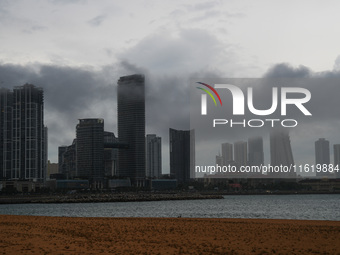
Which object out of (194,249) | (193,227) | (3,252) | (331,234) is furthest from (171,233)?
(3,252)

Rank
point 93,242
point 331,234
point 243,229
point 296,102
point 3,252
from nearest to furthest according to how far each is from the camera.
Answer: point 3,252, point 93,242, point 331,234, point 243,229, point 296,102

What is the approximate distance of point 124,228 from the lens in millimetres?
39875

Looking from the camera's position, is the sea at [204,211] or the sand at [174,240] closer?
the sand at [174,240]

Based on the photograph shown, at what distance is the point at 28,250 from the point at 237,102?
1558 inches

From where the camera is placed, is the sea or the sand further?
the sea

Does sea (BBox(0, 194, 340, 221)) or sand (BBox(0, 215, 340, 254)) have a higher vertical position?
sand (BBox(0, 215, 340, 254))

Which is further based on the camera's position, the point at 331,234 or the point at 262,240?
the point at 331,234

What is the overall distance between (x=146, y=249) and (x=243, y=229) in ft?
43.2

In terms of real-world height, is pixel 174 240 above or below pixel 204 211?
above

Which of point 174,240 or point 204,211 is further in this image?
point 204,211

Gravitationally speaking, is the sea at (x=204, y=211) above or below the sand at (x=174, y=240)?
below

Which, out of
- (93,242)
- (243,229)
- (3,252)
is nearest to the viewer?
(3,252)

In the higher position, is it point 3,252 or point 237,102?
point 237,102

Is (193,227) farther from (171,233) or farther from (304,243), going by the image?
(304,243)
